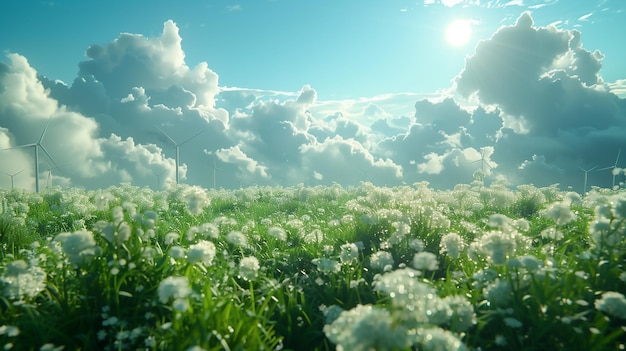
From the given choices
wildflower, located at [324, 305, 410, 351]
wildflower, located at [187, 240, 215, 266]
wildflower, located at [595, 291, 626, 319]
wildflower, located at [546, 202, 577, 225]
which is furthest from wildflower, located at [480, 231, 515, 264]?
wildflower, located at [187, 240, 215, 266]

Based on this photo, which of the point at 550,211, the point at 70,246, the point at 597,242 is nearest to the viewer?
the point at 70,246

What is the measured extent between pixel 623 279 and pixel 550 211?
1296 mm

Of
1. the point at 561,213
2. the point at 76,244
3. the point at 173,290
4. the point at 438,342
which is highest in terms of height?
the point at 561,213

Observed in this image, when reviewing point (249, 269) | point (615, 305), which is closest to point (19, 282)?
point (249, 269)

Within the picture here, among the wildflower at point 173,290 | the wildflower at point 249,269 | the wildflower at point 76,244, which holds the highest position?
the wildflower at point 76,244

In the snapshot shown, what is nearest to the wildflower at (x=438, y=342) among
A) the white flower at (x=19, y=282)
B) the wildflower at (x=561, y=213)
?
the wildflower at (x=561, y=213)

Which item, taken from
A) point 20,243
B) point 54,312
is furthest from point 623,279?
point 20,243

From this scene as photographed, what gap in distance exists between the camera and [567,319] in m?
3.57

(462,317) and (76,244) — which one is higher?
(76,244)

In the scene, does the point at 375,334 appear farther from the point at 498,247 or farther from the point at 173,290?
the point at 498,247

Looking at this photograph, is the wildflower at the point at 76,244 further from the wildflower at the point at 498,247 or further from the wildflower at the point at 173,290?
the wildflower at the point at 498,247

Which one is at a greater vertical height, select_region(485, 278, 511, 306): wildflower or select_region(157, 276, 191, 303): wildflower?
select_region(157, 276, 191, 303): wildflower

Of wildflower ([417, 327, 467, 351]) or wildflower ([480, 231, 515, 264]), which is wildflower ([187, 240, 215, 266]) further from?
wildflower ([480, 231, 515, 264])

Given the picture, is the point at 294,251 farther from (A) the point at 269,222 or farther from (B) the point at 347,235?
(A) the point at 269,222
